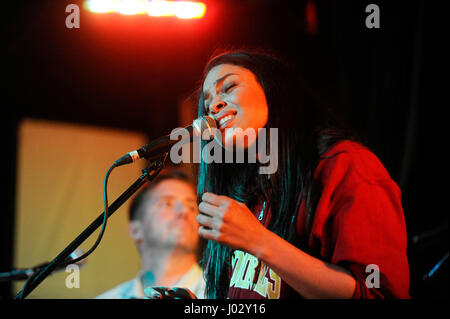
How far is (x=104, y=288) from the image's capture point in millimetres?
3936

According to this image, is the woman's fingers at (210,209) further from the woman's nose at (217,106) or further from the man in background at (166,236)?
the man in background at (166,236)

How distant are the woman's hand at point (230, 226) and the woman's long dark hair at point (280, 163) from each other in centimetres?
30

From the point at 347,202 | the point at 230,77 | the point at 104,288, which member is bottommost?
the point at 104,288

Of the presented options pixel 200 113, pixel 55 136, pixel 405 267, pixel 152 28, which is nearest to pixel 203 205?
pixel 405 267

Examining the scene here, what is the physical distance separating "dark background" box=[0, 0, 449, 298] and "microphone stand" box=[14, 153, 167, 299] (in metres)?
0.80

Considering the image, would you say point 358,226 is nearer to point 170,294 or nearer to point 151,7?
point 170,294

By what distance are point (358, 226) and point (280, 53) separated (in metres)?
2.25

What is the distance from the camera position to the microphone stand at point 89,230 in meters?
1.33

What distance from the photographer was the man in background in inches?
121

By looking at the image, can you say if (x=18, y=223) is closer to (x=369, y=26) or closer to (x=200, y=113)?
(x=200, y=113)

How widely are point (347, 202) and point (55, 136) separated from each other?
3.40 metres

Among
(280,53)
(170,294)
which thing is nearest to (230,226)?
(170,294)

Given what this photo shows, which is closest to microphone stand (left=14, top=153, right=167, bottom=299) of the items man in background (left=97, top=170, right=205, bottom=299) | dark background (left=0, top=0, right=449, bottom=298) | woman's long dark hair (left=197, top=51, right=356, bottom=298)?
woman's long dark hair (left=197, top=51, right=356, bottom=298)

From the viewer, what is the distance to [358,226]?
122 centimetres
